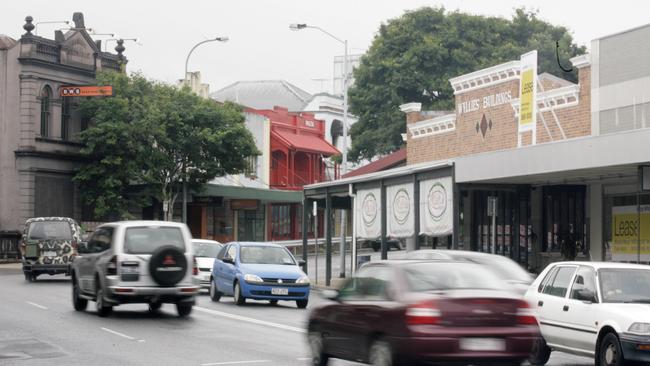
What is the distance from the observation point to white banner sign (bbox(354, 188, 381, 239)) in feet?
124

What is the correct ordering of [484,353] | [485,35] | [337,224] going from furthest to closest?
[337,224] → [485,35] → [484,353]

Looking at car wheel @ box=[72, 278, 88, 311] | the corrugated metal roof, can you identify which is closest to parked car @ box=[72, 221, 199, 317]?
car wheel @ box=[72, 278, 88, 311]

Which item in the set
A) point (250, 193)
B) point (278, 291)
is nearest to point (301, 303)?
point (278, 291)

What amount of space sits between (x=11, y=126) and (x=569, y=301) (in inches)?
1730

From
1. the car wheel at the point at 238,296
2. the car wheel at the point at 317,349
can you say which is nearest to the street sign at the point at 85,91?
the car wheel at the point at 238,296

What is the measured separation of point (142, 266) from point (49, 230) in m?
15.7

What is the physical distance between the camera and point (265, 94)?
301 ft

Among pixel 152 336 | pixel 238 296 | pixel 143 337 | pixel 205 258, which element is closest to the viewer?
pixel 143 337

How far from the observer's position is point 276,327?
72.7ft

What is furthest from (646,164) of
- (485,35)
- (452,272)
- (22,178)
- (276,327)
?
(485,35)

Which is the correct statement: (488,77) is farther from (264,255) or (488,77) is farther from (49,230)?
(264,255)

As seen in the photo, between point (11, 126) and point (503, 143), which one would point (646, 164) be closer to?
point (503, 143)

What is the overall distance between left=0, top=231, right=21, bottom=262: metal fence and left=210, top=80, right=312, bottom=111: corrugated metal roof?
3628 cm

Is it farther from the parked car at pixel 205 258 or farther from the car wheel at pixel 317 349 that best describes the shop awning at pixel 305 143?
the car wheel at pixel 317 349
